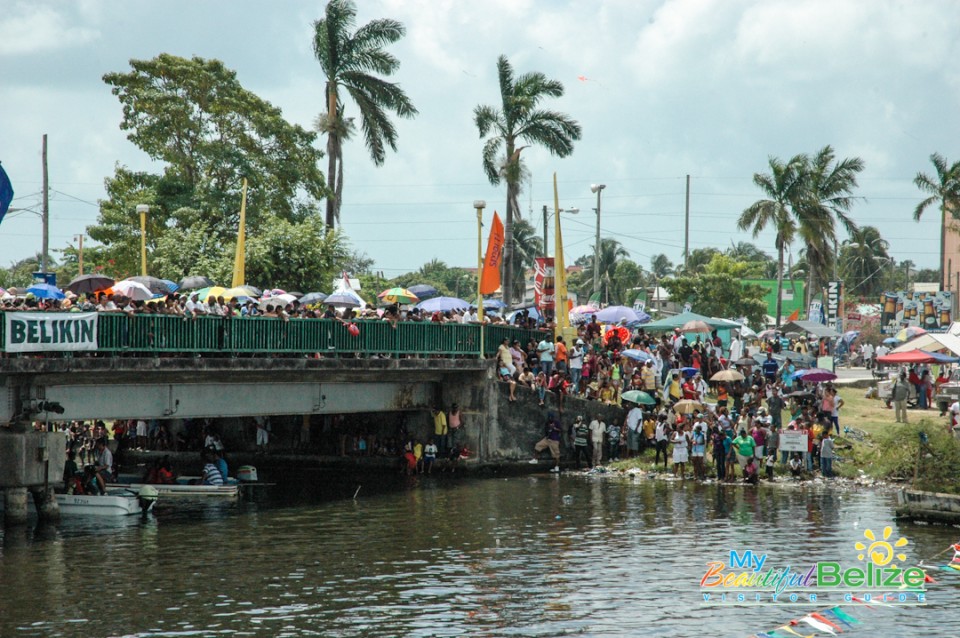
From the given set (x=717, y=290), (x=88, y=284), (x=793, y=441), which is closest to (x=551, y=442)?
(x=793, y=441)

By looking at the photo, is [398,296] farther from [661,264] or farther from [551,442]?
[661,264]

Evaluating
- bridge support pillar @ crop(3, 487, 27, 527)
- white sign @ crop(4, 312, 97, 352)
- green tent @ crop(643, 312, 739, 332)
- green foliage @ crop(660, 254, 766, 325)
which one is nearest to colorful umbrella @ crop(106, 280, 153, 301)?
white sign @ crop(4, 312, 97, 352)

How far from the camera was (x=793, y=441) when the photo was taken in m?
35.4

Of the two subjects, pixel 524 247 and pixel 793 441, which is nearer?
pixel 793 441

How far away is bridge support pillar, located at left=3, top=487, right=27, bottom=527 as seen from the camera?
90.7 feet

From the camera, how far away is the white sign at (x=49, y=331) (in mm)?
26203

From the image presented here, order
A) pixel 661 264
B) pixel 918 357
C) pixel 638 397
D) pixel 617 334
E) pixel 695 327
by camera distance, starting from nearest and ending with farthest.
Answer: pixel 638 397, pixel 918 357, pixel 617 334, pixel 695 327, pixel 661 264

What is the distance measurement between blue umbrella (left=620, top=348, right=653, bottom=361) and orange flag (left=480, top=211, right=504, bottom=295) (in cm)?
582

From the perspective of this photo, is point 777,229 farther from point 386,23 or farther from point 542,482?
point 542,482

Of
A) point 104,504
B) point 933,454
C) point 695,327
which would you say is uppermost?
point 695,327

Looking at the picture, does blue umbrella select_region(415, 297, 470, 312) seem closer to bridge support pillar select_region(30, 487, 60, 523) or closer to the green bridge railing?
the green bridge railing

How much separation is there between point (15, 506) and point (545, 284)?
23947 mm

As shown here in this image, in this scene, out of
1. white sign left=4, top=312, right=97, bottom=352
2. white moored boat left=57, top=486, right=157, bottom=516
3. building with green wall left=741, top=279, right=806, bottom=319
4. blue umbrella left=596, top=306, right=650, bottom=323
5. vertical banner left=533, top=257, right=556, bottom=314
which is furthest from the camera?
building with green wall left=741, top=279, right=806, bottom=319

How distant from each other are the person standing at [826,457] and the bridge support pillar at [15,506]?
23.2m
